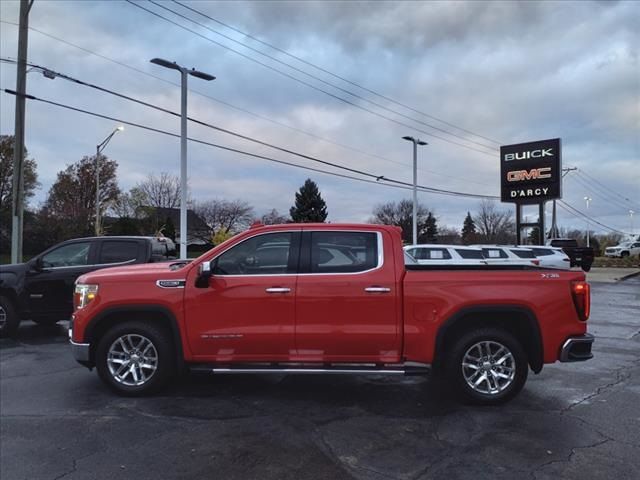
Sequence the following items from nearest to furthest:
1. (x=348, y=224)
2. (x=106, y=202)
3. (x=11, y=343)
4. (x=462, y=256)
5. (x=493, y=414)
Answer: (x=493, y=414) < (x=348, y=224) < (x=11, y=343) < (x=462, y=256) < (x=106, y=202)

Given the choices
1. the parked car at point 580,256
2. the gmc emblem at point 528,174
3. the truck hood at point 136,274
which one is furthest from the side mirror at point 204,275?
the parked car at point 580,256

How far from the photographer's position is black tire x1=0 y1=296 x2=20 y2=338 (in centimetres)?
895

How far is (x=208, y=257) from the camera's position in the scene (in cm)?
541

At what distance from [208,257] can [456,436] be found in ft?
10.1

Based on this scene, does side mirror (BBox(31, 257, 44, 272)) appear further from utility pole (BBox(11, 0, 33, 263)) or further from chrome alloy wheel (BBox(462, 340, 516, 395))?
chrome alloy wheel (BBox(462, 340, 516, 395))

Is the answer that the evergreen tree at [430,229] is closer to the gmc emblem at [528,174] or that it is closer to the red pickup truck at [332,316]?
the gmc emblem at [528,174]

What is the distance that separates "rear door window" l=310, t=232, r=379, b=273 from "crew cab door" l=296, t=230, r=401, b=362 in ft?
0.06

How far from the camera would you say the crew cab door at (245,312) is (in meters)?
5.17

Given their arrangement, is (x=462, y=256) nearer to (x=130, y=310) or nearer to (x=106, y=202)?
(x=130, y=310)

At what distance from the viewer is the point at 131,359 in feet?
17.9

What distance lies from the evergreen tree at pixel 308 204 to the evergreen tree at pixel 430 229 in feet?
77.2

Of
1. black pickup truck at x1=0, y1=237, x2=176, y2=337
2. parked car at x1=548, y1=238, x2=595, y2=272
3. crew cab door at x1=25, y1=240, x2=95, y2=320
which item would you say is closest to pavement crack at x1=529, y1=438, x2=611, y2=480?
black pickup truck at x1=0, y1=237, x2=176, y2=337

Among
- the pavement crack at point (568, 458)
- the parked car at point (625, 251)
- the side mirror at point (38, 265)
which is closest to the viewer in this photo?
the pavement crack at point (568, 458)

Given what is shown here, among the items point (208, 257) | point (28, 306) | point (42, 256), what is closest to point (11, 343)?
point (28, 306)
